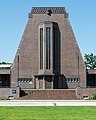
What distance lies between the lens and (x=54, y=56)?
3022 inches

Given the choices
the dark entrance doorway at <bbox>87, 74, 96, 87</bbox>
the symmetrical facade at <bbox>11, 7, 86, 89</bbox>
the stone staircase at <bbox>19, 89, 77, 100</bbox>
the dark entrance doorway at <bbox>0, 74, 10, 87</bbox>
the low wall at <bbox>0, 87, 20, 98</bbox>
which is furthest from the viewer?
the dark entrance doorway at <bbox>87, 74, 96, 87</bbox>

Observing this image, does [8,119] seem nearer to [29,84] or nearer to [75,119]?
[75,119]

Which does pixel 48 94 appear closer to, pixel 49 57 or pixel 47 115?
pixel 49 57

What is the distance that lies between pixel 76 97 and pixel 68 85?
33.2 ft

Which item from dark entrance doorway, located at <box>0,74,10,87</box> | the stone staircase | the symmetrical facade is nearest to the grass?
the stone staircase

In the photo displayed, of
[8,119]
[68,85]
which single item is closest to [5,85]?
[68,85]

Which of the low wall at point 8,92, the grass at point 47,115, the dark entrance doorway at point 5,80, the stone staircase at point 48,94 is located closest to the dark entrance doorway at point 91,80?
the stone staircase at point 48,94

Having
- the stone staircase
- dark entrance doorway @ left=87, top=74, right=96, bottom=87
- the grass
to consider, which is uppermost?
dark entrance doorway @ left=87, top=74, right=96, bottom=87

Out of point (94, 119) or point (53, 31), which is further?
point (53, 31)

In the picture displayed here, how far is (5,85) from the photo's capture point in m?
81.2

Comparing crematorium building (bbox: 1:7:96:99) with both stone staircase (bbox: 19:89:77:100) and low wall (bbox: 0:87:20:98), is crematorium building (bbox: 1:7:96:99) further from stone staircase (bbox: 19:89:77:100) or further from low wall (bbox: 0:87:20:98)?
low wall (bbox: 0:87:20:98)

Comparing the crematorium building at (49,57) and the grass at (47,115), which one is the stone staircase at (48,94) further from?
the grass at (47,115)

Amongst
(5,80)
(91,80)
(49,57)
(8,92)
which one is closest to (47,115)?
(8,92)

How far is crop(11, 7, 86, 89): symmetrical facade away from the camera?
76750 mm
